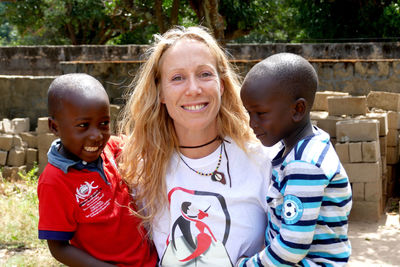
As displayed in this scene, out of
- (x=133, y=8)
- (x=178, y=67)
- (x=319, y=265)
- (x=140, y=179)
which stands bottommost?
(x=319, y=265)

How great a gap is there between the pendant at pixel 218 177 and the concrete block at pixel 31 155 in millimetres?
5230

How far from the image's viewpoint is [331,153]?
178 centimetres

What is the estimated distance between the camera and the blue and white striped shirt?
1702mm

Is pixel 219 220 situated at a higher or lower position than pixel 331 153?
lower

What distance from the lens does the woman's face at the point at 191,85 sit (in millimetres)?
2195

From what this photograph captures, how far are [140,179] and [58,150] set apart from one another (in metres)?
0.42

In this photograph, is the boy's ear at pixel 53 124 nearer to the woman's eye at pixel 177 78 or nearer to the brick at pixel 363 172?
the woman's eye at pixel 177 78

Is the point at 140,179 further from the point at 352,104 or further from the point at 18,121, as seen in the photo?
the point at 18,121

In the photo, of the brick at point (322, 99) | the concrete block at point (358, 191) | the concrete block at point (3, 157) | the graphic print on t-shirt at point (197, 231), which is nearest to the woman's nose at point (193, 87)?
the graphic print on t-shirt at point (197, 231)

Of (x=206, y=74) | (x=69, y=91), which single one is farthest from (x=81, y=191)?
(x=206, y=74)

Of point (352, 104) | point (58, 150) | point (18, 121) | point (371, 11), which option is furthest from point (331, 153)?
point (371, 11)

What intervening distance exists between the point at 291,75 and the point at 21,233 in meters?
3.44

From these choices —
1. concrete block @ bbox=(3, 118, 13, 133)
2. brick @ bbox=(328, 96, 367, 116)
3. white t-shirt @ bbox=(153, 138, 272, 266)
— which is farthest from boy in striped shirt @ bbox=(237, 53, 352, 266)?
concrete block @ bbox=(3, 118, 13, 133)

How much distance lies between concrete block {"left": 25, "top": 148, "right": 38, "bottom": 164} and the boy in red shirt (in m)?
5.00
